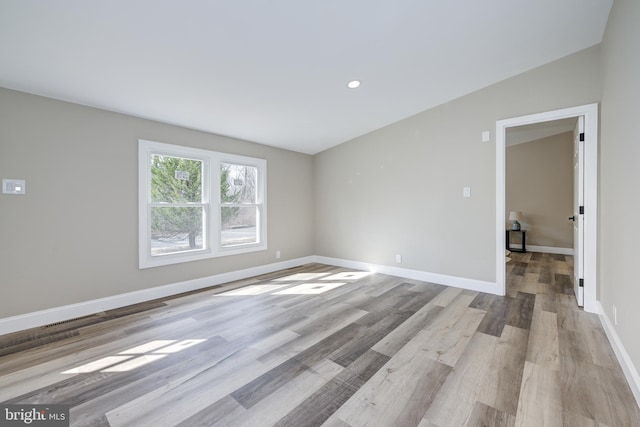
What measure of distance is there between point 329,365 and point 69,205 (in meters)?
3.06

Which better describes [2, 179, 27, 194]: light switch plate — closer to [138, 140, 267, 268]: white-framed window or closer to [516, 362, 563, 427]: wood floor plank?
[138, 140, 267, 268]: white-framed window

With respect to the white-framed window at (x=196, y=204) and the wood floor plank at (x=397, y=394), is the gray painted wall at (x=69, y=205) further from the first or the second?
the wood floor plank at (x=397, y=394)

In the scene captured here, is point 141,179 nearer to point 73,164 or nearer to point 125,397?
point 73,164

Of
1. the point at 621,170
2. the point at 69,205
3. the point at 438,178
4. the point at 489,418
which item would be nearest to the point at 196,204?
the point at 69,205

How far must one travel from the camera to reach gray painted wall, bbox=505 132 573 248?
20.1 ft

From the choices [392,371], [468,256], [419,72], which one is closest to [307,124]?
[419,72]

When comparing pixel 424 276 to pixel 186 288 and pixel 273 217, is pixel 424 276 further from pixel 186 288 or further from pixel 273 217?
pixel 186 288

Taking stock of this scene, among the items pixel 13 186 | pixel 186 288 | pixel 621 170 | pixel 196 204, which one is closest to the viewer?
pixel 621 170

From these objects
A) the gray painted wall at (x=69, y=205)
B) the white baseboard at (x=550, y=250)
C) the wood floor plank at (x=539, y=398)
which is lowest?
the wood floor plank at (x=539, y=398)

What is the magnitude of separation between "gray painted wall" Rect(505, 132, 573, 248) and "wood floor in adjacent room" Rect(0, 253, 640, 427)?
3.93m

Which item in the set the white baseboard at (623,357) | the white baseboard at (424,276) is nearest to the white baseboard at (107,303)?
the white baseboard at (424,276)

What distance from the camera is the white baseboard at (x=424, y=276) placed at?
3.58 meters

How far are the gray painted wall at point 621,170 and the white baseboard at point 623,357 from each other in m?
0.06

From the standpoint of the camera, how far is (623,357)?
1.90 m
